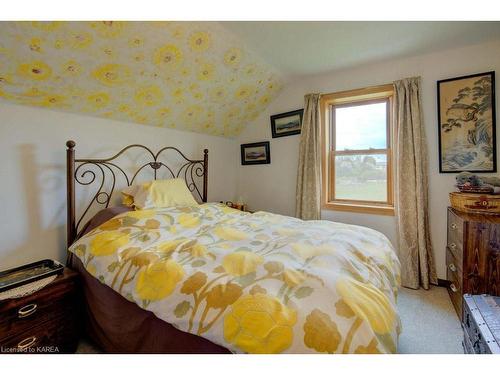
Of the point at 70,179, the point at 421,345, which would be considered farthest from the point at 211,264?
the point at 421,345

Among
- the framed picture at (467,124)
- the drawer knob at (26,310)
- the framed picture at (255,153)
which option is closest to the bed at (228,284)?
the drawer knob at (26,310)

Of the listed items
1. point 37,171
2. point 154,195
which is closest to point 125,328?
point 154,195

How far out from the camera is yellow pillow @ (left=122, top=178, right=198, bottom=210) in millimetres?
1947

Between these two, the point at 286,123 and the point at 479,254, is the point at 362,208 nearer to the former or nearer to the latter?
the point at 479,254

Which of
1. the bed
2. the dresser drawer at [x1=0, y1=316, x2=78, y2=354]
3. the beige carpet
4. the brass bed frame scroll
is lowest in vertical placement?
the beige carpet

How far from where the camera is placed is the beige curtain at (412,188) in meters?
2.26

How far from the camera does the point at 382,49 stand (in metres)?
2.18

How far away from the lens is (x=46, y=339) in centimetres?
129

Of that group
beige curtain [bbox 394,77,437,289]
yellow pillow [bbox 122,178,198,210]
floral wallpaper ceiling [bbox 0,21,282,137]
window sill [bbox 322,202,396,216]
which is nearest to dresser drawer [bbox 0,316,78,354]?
yellow pillow [bbox 122,178,198,210]

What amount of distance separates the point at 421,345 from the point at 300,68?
2.77 m

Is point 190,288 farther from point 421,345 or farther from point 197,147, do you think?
point 197,147

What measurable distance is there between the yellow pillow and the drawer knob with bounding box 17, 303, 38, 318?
0.86 meters

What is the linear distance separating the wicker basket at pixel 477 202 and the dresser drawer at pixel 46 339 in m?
3.00

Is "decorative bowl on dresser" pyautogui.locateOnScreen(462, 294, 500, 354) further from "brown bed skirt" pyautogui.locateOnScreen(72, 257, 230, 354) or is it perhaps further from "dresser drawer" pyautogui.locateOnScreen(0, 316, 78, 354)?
"dresser drawer" pyautogui.locateOnScreen(0, 316, 78, 354)
